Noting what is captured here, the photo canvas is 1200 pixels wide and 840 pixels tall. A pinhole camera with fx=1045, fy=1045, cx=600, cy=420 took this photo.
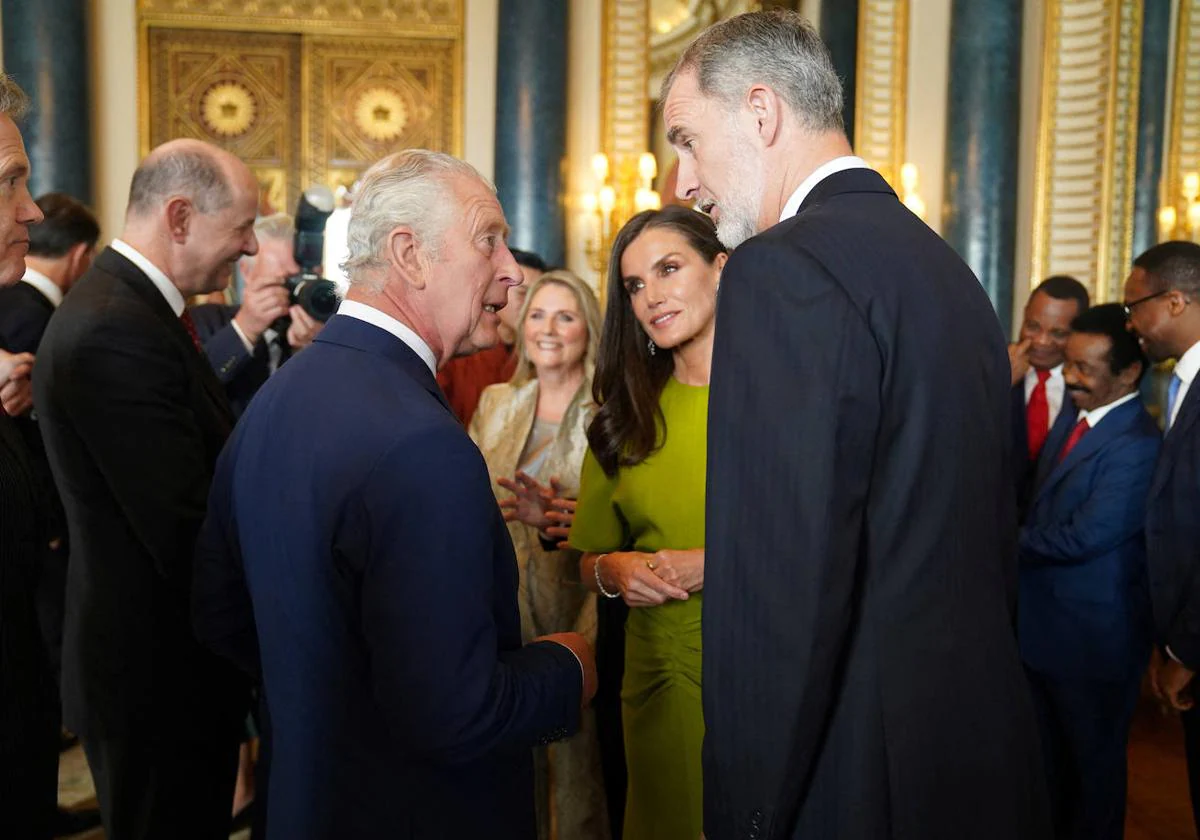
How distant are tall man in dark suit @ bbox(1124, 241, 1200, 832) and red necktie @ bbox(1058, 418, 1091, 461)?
290mm

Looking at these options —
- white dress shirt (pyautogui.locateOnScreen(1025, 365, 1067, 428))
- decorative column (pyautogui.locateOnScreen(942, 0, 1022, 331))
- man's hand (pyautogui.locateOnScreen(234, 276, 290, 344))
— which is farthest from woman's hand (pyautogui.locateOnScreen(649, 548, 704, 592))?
decorative column (pyautogui.locateOnScreen(942, 0, 1022, 331))

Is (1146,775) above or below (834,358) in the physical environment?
below

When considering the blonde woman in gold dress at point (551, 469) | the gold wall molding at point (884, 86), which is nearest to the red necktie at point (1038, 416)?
the blonde woman in gold dress at point (551, 469)

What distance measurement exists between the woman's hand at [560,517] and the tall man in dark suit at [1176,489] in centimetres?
157

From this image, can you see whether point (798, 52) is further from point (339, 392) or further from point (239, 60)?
point (239, 60)

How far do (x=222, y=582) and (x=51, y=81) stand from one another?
266 inches

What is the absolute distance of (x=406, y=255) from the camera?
5.00 ft

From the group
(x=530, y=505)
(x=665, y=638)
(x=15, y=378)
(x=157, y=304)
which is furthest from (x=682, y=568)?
(x=15, y=378)

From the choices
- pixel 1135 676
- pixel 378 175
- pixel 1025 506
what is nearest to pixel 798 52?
pixel 378 175

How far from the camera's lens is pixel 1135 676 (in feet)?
10.7

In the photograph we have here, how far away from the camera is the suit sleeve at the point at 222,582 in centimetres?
168

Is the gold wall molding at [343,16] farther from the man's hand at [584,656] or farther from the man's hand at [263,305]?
the man's hand at [584,656]

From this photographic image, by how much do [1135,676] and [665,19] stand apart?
10713 millimetres

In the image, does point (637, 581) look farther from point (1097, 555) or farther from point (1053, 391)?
point (1053, 391)
